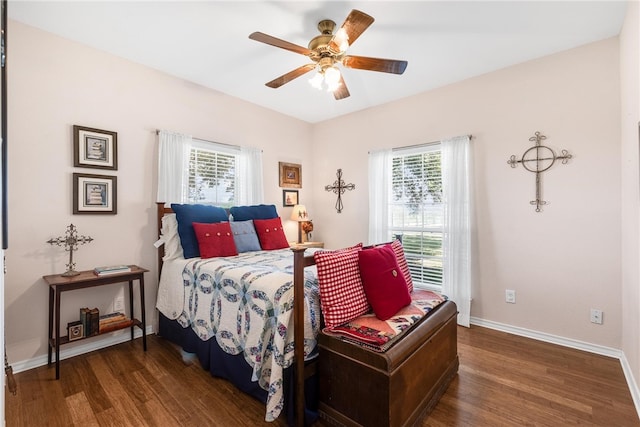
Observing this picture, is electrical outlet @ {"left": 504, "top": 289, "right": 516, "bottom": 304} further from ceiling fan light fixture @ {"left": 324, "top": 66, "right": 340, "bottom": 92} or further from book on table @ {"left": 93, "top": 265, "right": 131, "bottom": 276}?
book on table @ {"left": 93, "top": 265, "right": 131, "bottom": 276}

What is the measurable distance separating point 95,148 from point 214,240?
1295 millimetres

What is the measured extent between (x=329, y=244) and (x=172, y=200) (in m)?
2.30

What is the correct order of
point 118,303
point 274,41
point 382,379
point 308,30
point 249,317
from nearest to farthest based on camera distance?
1. point 382,379
2. point 249,317
3. point 274,41
4. point 308,30
5. point 118,303

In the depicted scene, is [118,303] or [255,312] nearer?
[255,312]

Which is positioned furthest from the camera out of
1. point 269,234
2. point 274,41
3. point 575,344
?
point 269,234

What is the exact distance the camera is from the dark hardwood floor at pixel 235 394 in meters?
1.71

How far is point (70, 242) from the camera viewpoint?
2.39m

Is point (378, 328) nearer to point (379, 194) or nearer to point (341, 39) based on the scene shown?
point (341, 39)

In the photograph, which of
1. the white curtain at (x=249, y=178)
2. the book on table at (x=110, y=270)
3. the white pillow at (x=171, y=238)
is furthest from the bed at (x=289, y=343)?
the white curtain at (x=249, y=178)

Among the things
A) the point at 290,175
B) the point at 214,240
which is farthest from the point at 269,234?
the point at 290,175

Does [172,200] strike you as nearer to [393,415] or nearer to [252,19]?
[252,19]

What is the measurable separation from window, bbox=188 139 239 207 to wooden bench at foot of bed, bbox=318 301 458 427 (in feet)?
7.73

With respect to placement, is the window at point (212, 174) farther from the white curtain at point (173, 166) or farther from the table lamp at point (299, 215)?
the table lamp at point (299, 215)

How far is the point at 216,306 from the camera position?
2.16 m
